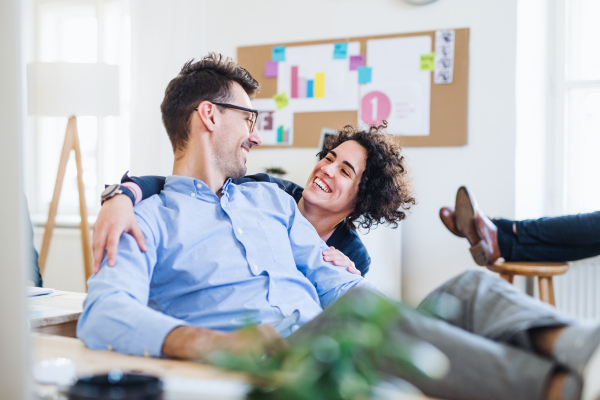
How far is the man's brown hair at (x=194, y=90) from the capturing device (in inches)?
59.5

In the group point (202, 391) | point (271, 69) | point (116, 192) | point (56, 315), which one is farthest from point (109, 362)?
point (271, 69)

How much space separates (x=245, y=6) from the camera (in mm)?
3367

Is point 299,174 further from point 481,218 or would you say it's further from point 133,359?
point 133,359

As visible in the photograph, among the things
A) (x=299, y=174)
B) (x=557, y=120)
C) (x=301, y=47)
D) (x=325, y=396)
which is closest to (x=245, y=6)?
(x=301, y=47)

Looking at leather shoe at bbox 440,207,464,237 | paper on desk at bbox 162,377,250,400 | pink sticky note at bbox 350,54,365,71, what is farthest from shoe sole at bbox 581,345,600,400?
pink sticky note at bbox 350,54,365,71

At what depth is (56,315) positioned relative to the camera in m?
1.08

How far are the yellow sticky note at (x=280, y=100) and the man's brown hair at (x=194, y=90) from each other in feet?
5.36

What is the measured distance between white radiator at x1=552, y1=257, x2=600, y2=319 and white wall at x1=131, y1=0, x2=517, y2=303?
42 cm

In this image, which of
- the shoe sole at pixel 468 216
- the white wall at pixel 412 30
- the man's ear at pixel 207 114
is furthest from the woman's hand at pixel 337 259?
the white wall at pixel 412 30

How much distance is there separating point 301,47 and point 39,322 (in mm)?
2497

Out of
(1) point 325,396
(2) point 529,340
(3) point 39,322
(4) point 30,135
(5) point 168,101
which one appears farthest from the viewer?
(5) point 168,101

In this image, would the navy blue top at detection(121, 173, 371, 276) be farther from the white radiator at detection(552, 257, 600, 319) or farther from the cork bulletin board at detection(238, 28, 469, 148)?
the white radiator at detection(552, 257, 600, 319)

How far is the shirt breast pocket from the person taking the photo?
1.29 meters

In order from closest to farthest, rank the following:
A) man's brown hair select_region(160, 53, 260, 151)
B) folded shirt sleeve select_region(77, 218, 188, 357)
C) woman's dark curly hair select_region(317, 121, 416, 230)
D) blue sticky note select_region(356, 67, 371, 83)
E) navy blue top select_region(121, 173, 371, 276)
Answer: folded shirt sleeve select_region(77, 218, 188, 357) < man's brown hair select_region(160, 53, 260, 151) < navy blue top select_region(121, 173, 371, 276) < woman's dark curly hair select_region(317, 121, 416, 230) < blue sticky note select_region(356, 67, 371, 83)
